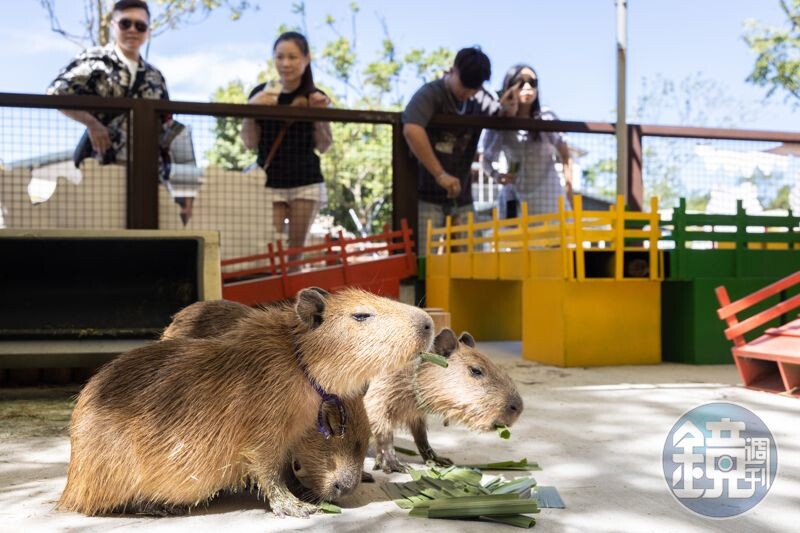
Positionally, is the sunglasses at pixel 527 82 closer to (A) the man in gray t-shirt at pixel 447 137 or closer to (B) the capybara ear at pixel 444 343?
(A) the man in gray t-shirt at pixel 447 137

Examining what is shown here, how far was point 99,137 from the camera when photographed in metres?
6.69

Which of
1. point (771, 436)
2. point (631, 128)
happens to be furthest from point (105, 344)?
point (631, 128)

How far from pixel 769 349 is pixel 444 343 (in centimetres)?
255

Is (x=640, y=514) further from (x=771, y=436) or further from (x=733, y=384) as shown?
(x=733, y=384)

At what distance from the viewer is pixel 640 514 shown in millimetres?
2246

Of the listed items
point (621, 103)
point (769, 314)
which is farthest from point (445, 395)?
point (621, 103)

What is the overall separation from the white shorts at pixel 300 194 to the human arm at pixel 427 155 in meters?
0.93

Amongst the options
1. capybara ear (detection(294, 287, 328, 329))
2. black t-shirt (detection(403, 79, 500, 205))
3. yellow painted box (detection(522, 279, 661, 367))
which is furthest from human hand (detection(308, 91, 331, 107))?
capybara ear (detection(294, 287, 328, 329))

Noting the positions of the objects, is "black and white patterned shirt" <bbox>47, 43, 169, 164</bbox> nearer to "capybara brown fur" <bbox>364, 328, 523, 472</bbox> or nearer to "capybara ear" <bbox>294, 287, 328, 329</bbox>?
"capybara brown fur" <bbox>364, 328, 523, 472</bbox>

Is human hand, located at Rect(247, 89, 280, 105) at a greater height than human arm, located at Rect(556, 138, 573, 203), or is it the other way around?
human hand, located at Rect(247, 89, 280, 105)

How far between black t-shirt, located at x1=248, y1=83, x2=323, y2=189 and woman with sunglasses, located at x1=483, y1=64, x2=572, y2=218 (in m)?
1.68

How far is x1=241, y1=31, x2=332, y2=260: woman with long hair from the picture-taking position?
6602 mm

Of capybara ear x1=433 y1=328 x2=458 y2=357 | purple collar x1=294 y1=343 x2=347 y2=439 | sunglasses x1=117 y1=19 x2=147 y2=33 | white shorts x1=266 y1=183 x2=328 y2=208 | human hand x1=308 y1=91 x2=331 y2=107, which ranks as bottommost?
purple collar x1=294 y1=343 x2=347 y2=439

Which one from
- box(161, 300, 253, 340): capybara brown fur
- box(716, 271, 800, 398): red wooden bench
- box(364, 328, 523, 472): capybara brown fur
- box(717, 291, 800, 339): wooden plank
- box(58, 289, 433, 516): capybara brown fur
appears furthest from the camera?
box(717, 291, 800, 339): wooden plank
